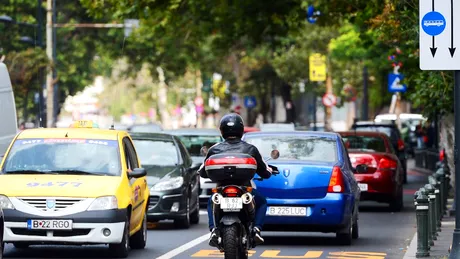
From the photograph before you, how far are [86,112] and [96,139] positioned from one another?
51933mm

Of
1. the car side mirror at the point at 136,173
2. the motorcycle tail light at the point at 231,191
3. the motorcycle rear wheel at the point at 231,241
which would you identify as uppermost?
the motorcycle tail light at the point at 231,191

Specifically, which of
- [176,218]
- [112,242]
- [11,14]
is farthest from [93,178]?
[11,14]

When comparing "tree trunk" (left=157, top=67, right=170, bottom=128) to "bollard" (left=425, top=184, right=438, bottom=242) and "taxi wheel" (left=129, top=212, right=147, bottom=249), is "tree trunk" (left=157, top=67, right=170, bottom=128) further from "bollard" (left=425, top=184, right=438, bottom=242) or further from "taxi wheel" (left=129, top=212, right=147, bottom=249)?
"taxi wheel" (left=129, top=212, right=147, bottom=249)

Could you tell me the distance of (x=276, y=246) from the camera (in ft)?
58.5

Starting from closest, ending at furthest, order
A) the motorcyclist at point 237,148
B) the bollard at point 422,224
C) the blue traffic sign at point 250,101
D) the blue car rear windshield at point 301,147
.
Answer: the motorcyclist at point 237,148
the bollard at point 422,224
the blue car rear windshield at point 301,147
the blue traffic sign at point 250,101

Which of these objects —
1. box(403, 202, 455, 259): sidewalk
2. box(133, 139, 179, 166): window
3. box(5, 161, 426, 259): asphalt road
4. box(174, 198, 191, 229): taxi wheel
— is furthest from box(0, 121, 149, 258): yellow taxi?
box(133, 139, 179, 166): window

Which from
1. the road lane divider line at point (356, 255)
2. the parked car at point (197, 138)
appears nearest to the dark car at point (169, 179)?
the road lane divider line at point (356, 255)

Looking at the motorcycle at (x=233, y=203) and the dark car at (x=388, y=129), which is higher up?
the motorcycle at (x=233, y=203)

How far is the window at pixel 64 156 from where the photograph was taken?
16.1 m

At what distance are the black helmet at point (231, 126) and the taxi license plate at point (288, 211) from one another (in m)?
4.54

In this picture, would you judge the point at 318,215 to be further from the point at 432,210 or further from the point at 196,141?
the point at 196,141

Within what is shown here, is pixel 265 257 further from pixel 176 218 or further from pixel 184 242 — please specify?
pixel 176 218

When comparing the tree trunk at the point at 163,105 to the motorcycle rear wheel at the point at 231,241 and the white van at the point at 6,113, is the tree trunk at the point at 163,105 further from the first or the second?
the motorcycle rear wheel at the point at 231,241

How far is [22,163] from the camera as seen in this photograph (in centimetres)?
1619
